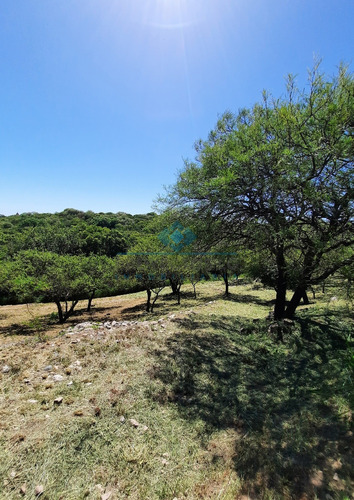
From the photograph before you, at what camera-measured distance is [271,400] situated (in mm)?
3795

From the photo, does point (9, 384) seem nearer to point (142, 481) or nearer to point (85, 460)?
point (85, 460)

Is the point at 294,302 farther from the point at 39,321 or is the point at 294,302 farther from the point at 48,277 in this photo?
the point at 39,321

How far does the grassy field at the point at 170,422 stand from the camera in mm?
2354

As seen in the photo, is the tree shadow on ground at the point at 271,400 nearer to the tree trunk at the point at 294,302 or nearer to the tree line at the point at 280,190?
the tree trunk at the point at 294,302

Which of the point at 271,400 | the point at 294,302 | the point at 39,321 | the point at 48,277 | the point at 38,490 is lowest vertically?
the point at 39,321

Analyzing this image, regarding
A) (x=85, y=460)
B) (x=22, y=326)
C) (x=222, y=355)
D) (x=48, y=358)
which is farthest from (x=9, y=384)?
(x=22, y=326)

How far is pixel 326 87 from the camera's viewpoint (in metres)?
4.64

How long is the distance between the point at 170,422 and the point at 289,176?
487 centimetres

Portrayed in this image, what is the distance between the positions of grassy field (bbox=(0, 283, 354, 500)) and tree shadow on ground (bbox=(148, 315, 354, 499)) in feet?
0.05

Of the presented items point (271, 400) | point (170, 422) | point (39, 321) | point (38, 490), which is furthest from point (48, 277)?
point (271, 400)

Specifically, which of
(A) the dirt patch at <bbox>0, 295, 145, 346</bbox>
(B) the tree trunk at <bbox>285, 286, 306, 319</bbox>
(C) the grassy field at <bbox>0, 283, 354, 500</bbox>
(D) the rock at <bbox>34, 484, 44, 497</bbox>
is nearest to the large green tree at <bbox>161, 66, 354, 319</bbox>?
(B) the tree trunk at <bbox>285, 286, 306, 319</bbox>

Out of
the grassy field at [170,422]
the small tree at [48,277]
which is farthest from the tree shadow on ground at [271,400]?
the small tree at [48,277]

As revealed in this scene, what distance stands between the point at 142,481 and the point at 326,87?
6.89 meters

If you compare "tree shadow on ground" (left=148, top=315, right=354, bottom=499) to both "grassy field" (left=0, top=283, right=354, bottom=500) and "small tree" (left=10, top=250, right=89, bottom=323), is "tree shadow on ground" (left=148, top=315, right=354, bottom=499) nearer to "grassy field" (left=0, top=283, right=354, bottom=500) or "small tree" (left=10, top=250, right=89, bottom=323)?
"grassy field" (left=0, top=283, right=354, bottom=500)
